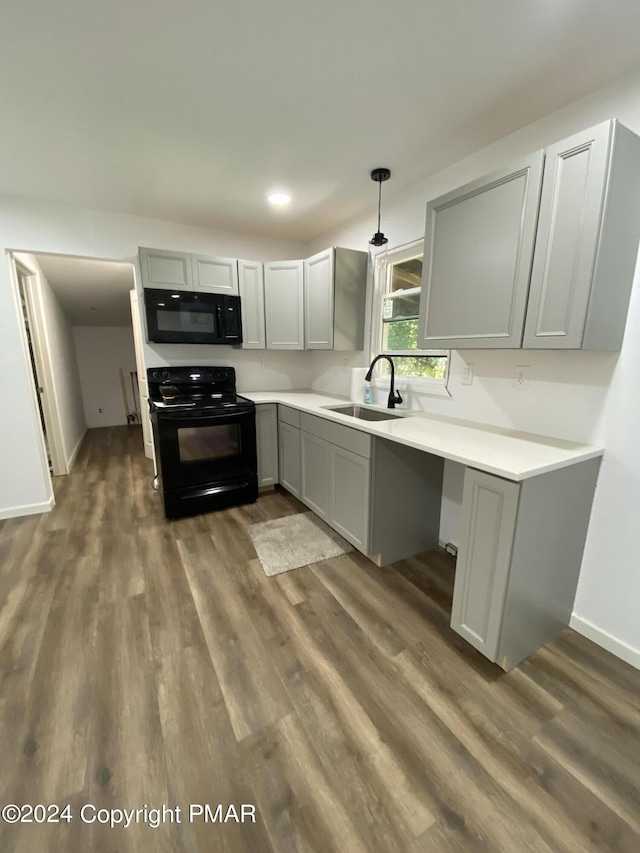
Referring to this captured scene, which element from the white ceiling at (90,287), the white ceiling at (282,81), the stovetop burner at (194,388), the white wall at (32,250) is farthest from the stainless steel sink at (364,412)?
the white ceiling at (90,287)

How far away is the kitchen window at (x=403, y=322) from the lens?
2465 mm

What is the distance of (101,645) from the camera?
1.63m

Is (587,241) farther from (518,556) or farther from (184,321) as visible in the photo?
(184,321)

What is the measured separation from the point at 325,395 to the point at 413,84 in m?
2.36

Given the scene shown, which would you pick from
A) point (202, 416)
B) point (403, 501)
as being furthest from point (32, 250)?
point (403, 501)

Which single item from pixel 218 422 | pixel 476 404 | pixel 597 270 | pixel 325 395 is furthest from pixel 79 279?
pixel 597 270

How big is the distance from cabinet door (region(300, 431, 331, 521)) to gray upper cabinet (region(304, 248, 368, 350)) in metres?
0.89

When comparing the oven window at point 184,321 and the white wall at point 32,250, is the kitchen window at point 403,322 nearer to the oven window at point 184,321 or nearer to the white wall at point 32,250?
the oven window at point 184,321

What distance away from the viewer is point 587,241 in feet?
4.30

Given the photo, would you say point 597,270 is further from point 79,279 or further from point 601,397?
point 79,279

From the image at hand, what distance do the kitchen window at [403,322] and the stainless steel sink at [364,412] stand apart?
27cm

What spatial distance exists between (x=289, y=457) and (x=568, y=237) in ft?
7.69

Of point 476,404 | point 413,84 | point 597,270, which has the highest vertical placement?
point 413,84

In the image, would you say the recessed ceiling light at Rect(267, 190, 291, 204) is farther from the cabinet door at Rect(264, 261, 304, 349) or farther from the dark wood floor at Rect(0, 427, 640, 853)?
the dark wood floor at Rect(0, 427, 640, 853)
